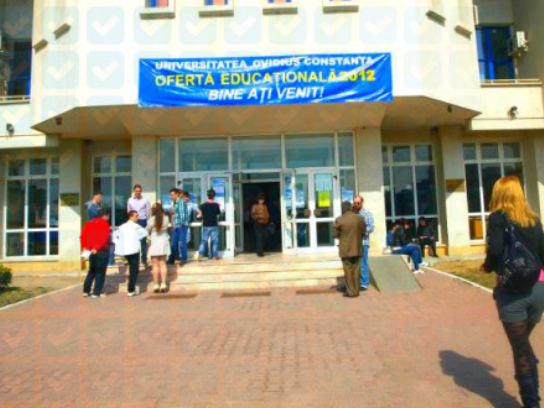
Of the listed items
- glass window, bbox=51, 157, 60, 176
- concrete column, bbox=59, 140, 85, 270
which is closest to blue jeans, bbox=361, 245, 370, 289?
concrete column, bbox=59, 140, 85, 270

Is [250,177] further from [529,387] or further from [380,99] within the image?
Result: [529,387]

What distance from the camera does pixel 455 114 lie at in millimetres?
14062

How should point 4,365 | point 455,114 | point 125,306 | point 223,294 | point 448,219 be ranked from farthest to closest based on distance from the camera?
point 448,219 < point 455,114 < point 223,294 < point 125,306 < point 4,365

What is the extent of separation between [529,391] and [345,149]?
11.2m

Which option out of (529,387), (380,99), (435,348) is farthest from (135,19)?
(529,387)

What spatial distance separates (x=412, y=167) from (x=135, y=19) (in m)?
9.73

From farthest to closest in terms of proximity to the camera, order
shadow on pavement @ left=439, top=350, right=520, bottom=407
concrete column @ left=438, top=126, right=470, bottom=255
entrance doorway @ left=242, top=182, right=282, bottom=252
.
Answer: concrete column @ left=438, top=126, right=470, bottom=255
entrance doorway @ left=242, top=182, right=282, bottom=252
shadow on pavement @ left=439, top=350, right=520, bottom=407

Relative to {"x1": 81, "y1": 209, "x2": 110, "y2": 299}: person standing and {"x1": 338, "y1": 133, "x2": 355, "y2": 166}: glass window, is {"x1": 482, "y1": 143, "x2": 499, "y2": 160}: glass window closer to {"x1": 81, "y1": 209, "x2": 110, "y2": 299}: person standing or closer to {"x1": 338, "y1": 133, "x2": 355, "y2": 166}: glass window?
{"x1": 338, "y1": 133, "x2": 355, "y2": 166}: glass window

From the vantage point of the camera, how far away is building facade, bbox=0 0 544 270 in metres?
12.5

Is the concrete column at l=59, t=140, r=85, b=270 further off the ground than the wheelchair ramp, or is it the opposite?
the concrete column at l=59, t=140, r=85, b=270

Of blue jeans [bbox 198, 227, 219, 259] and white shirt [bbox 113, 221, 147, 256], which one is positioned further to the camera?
blue jeans [bbox 198, 227, 219, 259]

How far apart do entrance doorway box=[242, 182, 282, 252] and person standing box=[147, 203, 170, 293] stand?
16.4ft

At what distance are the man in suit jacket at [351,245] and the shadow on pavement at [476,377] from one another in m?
3.54

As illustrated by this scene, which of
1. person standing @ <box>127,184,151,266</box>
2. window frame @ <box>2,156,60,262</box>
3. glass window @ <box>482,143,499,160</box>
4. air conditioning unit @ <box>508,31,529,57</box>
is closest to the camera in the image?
person standing @ <box>127,184,151,266</box>
